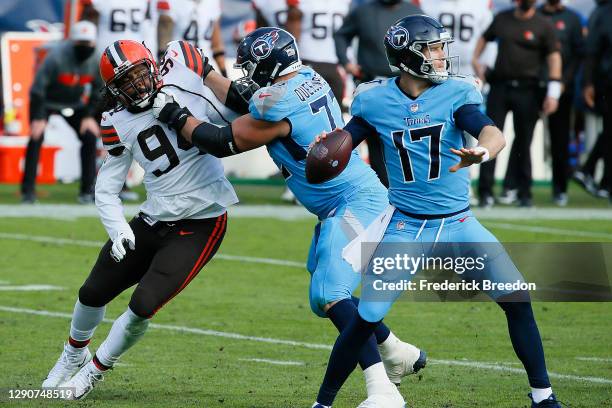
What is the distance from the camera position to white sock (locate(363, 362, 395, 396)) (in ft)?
18.6

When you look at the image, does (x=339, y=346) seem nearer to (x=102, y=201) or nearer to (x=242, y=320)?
(x=102, y=201)

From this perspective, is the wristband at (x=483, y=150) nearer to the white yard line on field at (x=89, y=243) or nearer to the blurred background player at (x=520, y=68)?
the white yard line on field at (x=89, y=243)

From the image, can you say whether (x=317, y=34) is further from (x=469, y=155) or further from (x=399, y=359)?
(x=469, y=155)

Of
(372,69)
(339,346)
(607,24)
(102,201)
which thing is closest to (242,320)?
(102,201)

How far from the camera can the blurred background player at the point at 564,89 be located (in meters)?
14.4

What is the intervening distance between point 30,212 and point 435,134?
797 cm

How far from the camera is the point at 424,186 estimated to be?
5.76m

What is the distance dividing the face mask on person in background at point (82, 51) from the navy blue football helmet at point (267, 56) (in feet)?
24.8

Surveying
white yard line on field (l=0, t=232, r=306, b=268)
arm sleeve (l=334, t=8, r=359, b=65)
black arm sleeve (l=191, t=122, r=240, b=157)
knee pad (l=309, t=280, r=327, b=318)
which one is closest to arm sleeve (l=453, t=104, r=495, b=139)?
knee pad (l=309, t=280, r=327, b=318)

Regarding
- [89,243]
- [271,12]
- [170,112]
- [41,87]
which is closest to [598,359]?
[170,112]

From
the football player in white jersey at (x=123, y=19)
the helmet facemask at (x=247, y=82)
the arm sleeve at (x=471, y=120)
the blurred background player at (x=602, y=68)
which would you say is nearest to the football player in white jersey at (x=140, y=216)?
the helmet facemask at (x=247, y=82)

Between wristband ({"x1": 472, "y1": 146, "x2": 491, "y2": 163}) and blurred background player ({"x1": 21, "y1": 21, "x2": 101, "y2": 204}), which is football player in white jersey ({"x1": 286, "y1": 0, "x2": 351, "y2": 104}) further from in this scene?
wristband ({"x1": 472, "y1": 146, "x2": 491, "y2": 163})

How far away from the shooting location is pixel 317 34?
13594 mm

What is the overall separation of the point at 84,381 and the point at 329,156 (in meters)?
1.51
